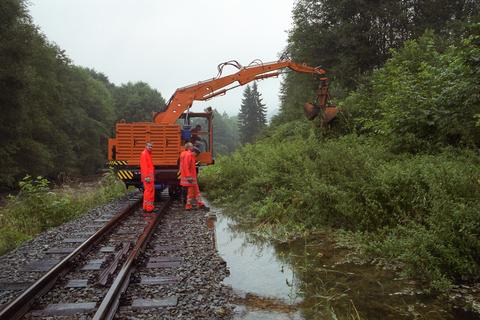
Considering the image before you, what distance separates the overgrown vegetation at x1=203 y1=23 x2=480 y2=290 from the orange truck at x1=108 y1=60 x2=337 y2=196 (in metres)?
1.49

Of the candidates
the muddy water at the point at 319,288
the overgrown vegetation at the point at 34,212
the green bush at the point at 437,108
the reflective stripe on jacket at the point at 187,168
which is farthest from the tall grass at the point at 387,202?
the overgrown vegetation at the point at 34,212

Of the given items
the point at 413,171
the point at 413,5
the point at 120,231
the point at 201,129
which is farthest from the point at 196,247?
the point at 413,5

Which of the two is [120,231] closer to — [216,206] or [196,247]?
[196,247]

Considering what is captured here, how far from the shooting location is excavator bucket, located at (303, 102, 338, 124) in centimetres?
1328

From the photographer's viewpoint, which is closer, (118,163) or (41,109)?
(118,163)

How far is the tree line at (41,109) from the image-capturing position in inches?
1027

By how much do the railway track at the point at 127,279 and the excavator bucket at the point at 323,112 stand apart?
21.9 ft

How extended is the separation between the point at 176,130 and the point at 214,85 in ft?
9.01

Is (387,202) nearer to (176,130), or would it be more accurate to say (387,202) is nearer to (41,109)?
(176,130)

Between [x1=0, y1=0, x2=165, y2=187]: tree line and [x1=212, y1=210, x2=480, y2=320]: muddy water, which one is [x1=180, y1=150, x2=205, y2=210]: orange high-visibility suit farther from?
[x1=212, y1=210, x2=480, y2=320]: muddy water

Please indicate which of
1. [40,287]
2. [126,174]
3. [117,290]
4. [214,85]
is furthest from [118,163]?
[117,290]

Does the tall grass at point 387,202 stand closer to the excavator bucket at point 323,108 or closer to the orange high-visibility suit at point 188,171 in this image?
the orange high-visibility suit at point 188,171

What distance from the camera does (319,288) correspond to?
4988mm

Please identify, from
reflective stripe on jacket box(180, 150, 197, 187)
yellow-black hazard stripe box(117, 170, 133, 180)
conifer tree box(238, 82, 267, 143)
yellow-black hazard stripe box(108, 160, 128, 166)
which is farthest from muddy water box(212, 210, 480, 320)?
conifer tree box(238, 82, 267, 143)
